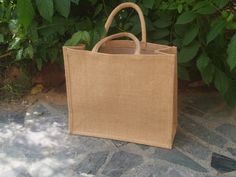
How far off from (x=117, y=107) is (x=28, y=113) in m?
0.54

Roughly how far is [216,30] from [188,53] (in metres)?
0.18

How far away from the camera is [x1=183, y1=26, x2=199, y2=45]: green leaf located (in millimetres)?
1750

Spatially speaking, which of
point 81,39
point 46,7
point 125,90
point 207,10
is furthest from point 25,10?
point 207,10

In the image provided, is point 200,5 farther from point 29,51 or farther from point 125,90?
point 29,51

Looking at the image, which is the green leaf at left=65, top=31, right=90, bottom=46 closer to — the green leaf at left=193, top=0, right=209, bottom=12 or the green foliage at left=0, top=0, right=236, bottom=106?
the green foliage at left=0, top=0, right=236, bottom=106

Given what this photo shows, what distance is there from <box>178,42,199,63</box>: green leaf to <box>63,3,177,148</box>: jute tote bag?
215 mm

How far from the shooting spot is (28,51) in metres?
1.93

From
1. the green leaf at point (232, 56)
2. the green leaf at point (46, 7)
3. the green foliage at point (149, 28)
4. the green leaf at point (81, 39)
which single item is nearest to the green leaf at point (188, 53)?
the green foliage at point (149, 28)

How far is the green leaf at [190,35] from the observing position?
5.74 feet

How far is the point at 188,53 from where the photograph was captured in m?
1.79

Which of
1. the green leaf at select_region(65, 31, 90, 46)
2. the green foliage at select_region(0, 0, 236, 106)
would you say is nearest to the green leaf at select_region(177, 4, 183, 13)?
the green foliage at select_region(0, 0, 236, 106)

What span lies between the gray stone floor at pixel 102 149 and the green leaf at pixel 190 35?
0.35 meters

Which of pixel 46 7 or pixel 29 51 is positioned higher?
pixel 46 7

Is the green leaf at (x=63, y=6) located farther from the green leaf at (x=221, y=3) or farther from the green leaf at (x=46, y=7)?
the green leaf at (x=221, y=3)
